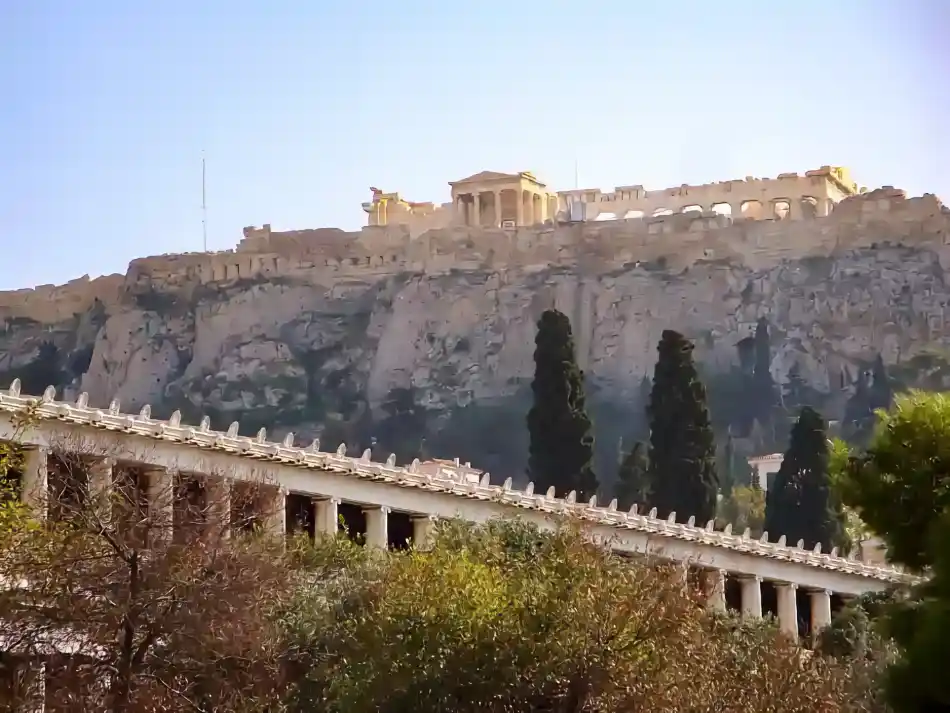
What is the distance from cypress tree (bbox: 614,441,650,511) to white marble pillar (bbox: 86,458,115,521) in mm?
29587

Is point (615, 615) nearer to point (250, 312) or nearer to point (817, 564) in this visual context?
point (817, 564)

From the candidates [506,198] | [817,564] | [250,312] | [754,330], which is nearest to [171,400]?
[250,312]

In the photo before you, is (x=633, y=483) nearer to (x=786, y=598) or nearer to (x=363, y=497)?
(x=786, y=598)

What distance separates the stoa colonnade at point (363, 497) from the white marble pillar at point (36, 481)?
42mm

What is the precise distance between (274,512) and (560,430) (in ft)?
79.7

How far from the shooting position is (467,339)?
105 m

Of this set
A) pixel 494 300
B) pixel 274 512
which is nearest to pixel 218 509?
pixel 274 512

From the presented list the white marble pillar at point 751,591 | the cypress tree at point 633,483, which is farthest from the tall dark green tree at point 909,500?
the cypress tree at point 633,483

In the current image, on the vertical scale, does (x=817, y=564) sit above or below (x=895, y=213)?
below

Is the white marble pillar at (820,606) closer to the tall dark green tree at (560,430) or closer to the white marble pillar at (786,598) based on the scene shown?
the white marble pillar at (786,598)

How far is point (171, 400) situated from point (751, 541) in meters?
57.6

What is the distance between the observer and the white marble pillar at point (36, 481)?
3142 cm

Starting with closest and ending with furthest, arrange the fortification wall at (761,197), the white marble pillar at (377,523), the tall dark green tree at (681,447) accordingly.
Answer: the white marble pillar at (377,523), the tall dark green tree at (681,447), the fortification wall at (761,197)

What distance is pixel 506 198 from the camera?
118m
